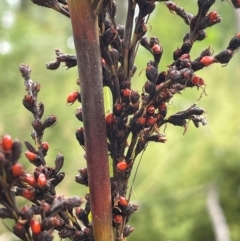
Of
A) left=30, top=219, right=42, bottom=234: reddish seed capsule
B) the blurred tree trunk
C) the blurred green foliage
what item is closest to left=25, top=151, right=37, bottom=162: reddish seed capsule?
left=30, top=219, right=42, bottom=234: reddish seed capsule

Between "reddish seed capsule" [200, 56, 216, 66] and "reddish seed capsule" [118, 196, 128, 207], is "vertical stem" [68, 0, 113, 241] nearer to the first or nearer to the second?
"reddish seed capsule" [118, 196, 128, 207]

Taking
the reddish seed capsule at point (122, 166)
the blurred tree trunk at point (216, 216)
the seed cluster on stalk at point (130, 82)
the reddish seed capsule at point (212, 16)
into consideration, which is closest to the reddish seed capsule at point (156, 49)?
the seed cluster on stalk at point (130, 82)

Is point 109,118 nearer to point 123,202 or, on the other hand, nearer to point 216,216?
point 123,202

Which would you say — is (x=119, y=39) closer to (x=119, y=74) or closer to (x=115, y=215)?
(x=119, y=74)

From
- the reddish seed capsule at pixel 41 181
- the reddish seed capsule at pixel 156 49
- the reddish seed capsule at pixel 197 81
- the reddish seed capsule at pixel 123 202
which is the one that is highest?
the reddish seed capsule at pixel 156 49

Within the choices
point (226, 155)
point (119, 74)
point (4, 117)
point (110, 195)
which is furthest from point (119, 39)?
point (4, 117)

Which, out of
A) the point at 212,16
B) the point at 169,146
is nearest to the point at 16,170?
the point at 212,16

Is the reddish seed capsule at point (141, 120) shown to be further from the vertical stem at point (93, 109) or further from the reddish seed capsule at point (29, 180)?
the reddish seed capsule at point (29, 180)
